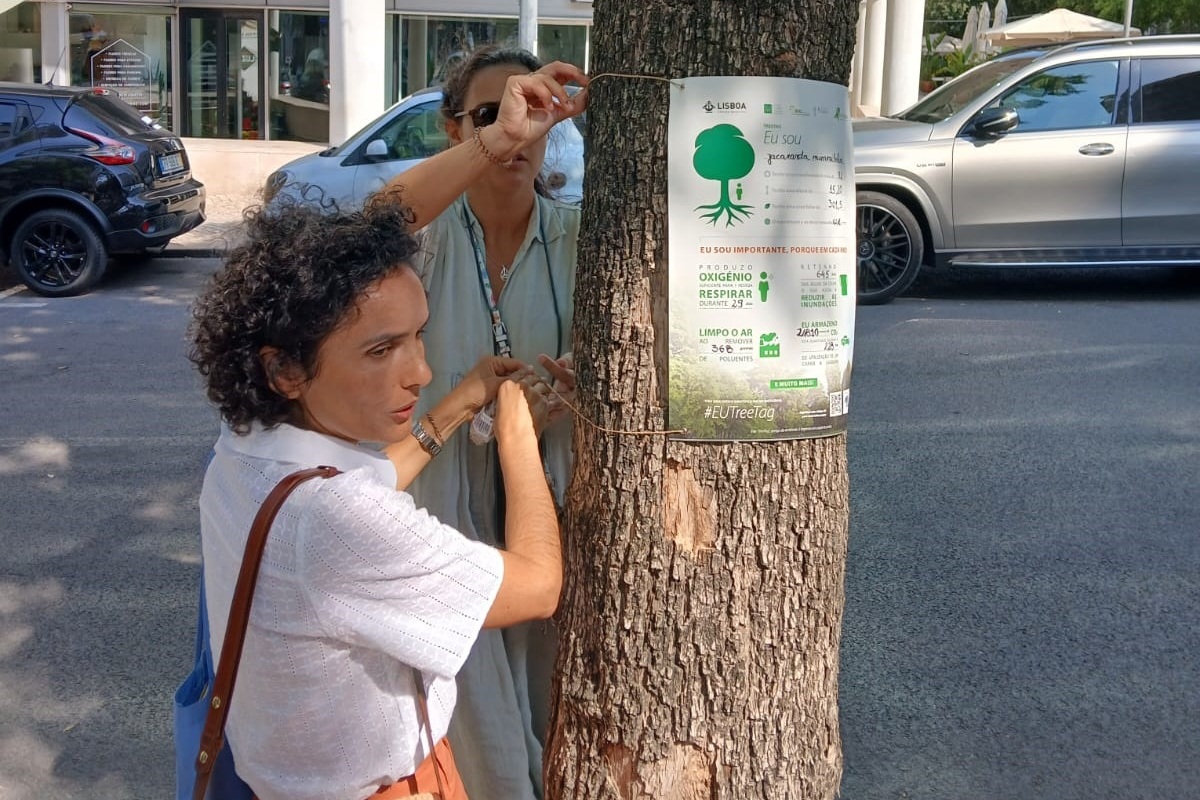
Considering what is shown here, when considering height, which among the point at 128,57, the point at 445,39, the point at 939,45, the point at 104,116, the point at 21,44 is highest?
the point at 939,45

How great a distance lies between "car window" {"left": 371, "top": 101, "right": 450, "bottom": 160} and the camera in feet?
39.2

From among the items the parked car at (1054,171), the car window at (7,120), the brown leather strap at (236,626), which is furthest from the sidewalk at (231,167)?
the brown leather strap at (236,626)

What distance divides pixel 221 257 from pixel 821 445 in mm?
1023

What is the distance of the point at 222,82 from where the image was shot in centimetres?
2050

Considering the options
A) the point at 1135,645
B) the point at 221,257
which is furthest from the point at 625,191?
the point at 1135,645

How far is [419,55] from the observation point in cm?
2078

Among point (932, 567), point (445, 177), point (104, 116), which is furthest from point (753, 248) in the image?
point (104, 116)

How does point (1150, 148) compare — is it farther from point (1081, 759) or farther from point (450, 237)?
point (450, 237)

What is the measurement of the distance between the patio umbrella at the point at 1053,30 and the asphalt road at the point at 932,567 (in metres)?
20.6

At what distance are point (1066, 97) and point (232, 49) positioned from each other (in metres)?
14.4

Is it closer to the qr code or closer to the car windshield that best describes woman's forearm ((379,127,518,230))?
the qr code

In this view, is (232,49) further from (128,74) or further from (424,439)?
(424,439)

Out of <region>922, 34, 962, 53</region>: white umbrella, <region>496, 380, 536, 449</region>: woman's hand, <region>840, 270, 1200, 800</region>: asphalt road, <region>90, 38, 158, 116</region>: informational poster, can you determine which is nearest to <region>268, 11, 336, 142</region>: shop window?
<region>90, 38, 158, 116</region>: informational poster

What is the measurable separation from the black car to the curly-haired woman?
1018 cm
